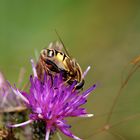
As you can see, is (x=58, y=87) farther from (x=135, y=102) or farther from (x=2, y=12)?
(x=2, y=12)

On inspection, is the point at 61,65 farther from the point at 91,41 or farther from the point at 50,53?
the point at 91,41

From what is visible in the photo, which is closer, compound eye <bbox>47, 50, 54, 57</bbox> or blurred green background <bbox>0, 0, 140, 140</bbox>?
compound eye <bbox>47, 50, 54, 57</bbox>

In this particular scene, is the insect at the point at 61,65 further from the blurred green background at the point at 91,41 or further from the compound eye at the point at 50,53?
the blurred green background at the point at 91,41

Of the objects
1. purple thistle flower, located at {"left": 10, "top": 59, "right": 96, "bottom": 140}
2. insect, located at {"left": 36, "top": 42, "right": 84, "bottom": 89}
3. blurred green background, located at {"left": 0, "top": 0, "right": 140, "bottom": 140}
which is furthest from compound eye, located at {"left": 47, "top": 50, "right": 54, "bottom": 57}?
blurred green background, located at {"left": 0, "top": 0, "right": 140, "bottom": 140}

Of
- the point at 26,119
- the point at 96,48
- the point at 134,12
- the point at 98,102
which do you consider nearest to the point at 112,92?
the point at 98,102

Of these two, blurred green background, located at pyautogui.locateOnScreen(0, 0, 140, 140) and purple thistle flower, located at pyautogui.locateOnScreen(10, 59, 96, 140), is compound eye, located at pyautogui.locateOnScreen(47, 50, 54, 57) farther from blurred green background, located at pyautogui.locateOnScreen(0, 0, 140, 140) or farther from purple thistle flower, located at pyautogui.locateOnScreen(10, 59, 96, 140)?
blurred green background, located at pyautogui.locateOnScreen(0, 0, 140, 140)

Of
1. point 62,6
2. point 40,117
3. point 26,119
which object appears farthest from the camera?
point 62,6
